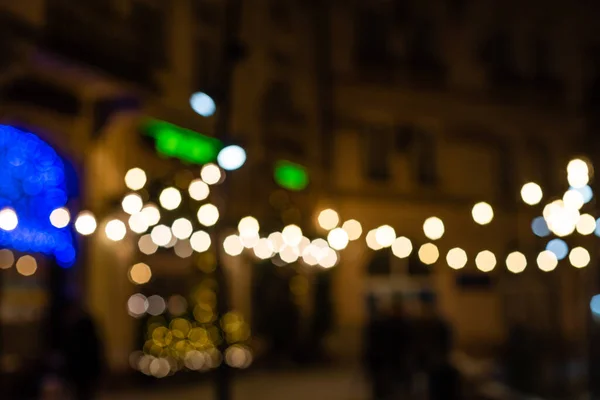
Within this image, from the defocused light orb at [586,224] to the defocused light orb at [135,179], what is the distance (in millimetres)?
7734

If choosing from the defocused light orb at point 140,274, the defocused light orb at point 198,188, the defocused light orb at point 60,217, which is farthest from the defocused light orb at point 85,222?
the defocused light orb at point 140,274

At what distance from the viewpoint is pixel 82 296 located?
60.2 feet

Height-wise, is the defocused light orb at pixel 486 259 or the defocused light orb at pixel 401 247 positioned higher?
the defocused light orb at pixel 401 247

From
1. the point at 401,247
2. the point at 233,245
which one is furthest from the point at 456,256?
the point at 233,245

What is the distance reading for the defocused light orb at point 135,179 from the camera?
18.5 m

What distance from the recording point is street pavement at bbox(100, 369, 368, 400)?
19.3 meters

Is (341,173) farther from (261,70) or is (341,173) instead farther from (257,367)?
(257,367)

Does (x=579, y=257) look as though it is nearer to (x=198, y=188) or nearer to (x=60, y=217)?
(x=198, y=188)

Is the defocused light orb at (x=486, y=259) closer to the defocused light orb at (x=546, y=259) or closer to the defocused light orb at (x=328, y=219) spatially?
the defocused light orb at (x=328, y=219)

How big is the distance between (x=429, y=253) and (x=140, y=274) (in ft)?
35.2

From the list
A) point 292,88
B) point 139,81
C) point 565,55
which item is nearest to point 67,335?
point 139,81

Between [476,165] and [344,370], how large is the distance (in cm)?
958

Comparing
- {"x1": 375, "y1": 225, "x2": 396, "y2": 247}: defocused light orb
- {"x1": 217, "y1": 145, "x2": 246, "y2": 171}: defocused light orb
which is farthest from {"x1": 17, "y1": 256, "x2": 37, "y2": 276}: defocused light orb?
{"x1": 375, "y1": 225, "x2": 396, "y2": 247}: defocused light orb

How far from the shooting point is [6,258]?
54.2ft
